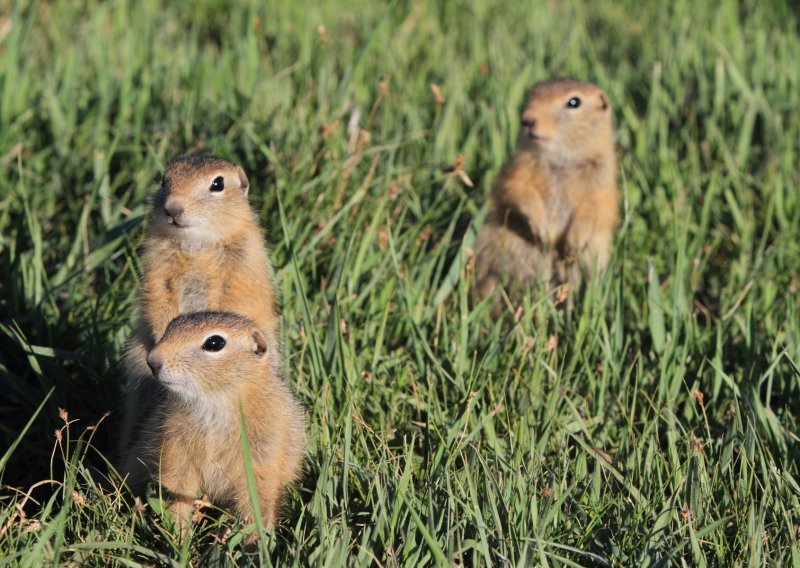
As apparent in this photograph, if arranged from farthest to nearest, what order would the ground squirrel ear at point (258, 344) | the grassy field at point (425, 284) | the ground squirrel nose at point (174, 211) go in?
the ground squirrel nose at point (174, 211)
the ground squirrel ear at point (258, 344)
the grassy field at point (425, 284)

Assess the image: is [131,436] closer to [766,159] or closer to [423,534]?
[423,534]

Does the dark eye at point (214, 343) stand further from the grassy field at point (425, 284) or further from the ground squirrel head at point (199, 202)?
the ground squirrel head at point (199, 202)

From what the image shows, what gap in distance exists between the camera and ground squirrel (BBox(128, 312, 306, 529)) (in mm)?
3734

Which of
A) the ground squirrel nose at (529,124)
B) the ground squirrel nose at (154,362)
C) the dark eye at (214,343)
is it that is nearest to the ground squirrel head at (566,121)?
the ground squirrel nose at (529,124)

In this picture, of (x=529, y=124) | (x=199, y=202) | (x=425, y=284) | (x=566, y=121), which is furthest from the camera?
(x=566, y=121)

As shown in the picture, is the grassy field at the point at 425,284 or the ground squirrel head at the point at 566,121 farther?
the ground squirrel head at the point at 566,121

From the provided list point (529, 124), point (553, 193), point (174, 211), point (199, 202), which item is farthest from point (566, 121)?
point (174, 211)

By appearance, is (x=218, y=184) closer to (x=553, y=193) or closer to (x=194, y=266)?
(x=194, y=266)

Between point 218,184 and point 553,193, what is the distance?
90.3 inches

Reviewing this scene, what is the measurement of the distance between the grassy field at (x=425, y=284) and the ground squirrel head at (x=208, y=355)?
0.40m

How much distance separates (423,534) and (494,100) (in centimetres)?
401

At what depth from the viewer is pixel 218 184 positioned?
173 inches

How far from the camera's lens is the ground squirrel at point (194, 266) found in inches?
168

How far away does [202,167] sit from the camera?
173 inches
